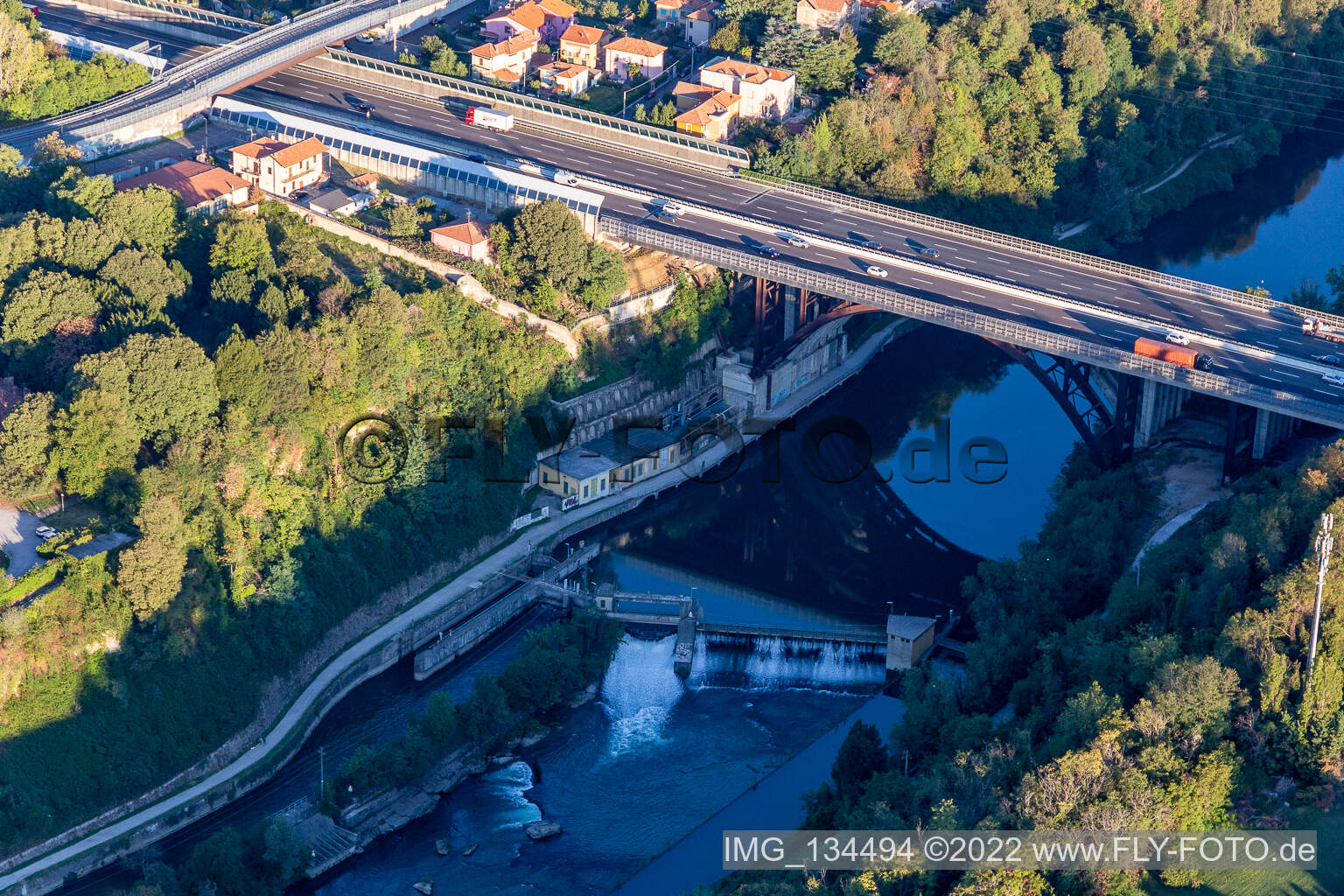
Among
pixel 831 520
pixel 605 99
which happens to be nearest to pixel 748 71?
pixel 605 99

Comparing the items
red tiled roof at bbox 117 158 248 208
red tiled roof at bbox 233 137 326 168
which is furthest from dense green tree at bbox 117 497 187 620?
red tiled roof at bbox 233 137 326 168

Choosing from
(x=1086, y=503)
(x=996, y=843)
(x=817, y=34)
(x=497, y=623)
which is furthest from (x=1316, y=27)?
(x=996, y=843)

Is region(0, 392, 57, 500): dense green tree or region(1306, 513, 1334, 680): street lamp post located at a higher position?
region(1306, 513, 1334, 680): street lamp post

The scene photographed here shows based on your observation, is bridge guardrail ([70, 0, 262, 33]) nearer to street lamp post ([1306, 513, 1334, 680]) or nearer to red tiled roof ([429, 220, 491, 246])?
red tiled roof ([429, 220, 491, 246])

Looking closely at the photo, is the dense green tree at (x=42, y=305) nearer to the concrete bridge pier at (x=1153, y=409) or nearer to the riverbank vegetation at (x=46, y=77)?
the riverbank vegetation at (x=46, y=77)

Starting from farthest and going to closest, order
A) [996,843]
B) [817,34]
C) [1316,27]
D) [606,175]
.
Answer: [1316,27] < [817,34] < [606,175] < [996,843]

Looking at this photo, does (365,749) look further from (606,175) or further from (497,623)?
(606,175)
